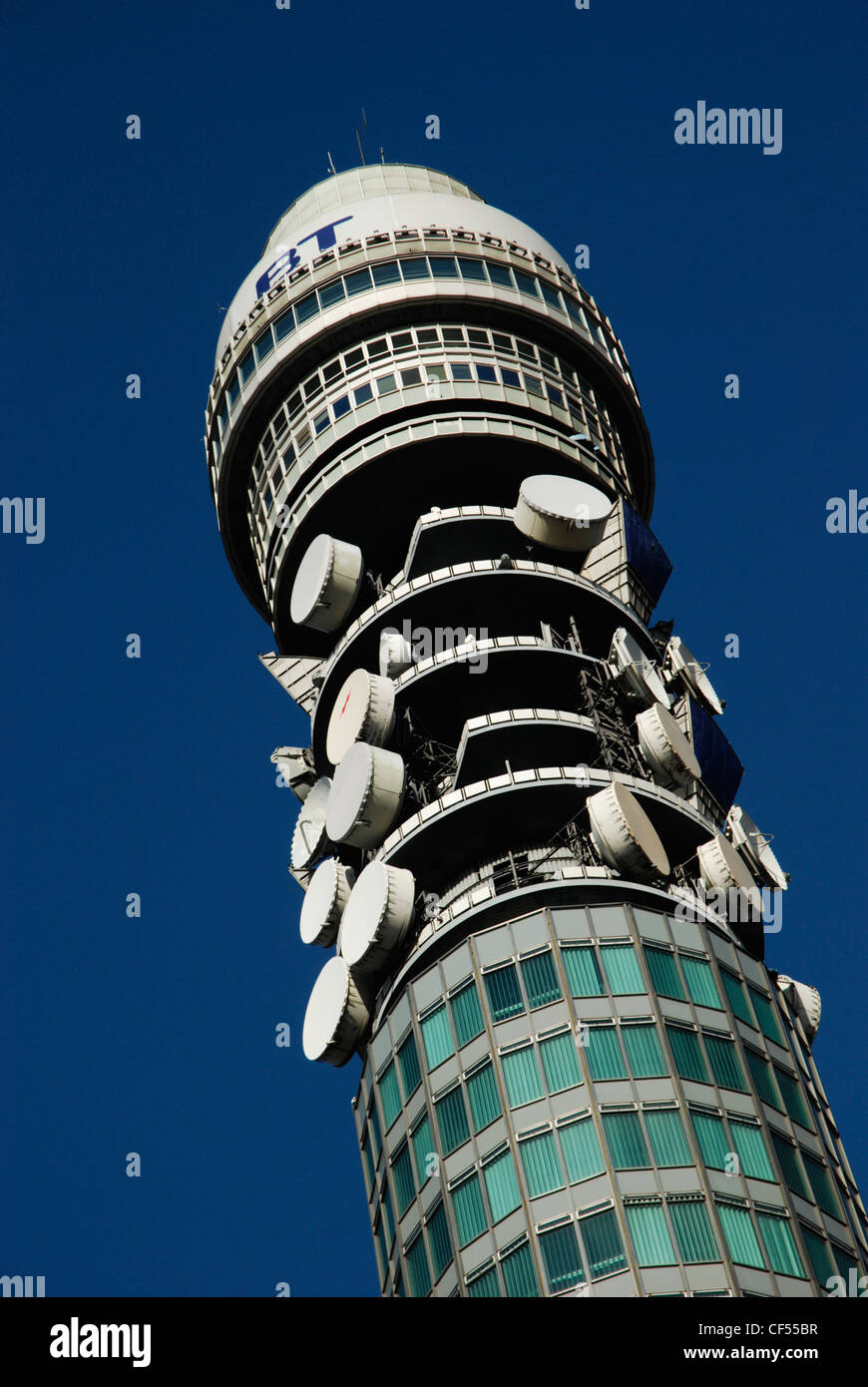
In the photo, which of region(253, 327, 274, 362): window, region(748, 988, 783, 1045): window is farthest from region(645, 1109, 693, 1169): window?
region(253, 327, 274, 362): window

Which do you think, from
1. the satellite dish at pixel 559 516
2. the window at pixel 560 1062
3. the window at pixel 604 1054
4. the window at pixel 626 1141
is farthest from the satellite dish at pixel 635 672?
the window at pixel 626 1141

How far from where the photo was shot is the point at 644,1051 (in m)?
61.3

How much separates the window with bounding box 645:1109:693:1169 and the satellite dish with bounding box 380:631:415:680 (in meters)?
24.1

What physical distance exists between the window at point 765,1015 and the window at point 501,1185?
11.8m

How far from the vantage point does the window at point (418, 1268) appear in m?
59.6

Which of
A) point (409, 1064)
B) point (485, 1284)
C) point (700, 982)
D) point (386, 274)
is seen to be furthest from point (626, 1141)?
point (386, 274)

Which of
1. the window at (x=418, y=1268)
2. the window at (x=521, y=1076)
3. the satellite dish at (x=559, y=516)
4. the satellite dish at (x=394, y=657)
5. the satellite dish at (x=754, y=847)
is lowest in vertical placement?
the window at (x=418, y=1268)

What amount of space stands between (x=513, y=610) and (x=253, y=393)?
21.4 metres

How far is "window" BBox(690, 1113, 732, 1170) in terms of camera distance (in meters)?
58.3

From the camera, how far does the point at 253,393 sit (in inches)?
3607

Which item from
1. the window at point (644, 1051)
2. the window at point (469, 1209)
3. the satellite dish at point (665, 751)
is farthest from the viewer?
the satellite dish at point (665, 751)

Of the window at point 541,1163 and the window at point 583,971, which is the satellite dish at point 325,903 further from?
the window at point 541,1163

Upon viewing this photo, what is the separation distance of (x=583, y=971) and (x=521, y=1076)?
454cm
